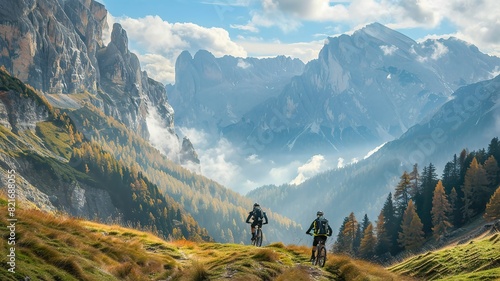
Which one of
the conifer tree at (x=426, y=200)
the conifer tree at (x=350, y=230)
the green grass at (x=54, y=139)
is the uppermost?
the green grass at (x=54, y=139)

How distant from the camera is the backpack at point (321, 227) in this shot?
75.3ft

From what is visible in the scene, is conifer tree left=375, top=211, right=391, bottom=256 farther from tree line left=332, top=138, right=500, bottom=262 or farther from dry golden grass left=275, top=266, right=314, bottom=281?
dry golden grass left=275, top=266, right=314, bottom=281

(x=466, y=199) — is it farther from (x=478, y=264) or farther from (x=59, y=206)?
(x=59, y=206)

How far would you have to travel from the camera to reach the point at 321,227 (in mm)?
23141

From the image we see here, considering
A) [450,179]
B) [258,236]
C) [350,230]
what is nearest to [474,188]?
[450,179]

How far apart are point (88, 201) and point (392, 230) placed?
123905 millimetres

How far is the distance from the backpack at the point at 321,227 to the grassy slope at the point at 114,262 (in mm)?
1690

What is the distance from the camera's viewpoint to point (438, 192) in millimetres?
80375

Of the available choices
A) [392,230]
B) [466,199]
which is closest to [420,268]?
[466,199]

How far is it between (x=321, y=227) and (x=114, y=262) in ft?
38.6

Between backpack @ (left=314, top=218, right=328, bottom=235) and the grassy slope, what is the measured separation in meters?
1.69

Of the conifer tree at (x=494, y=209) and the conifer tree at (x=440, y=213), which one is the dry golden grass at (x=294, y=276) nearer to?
the conifer tree at (x=494, y=209)

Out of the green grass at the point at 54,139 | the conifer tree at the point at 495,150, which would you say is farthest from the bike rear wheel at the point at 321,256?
the green grass at the point at 54,139

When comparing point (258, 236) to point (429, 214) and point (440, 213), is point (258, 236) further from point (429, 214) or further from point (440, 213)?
point (429, 214)
